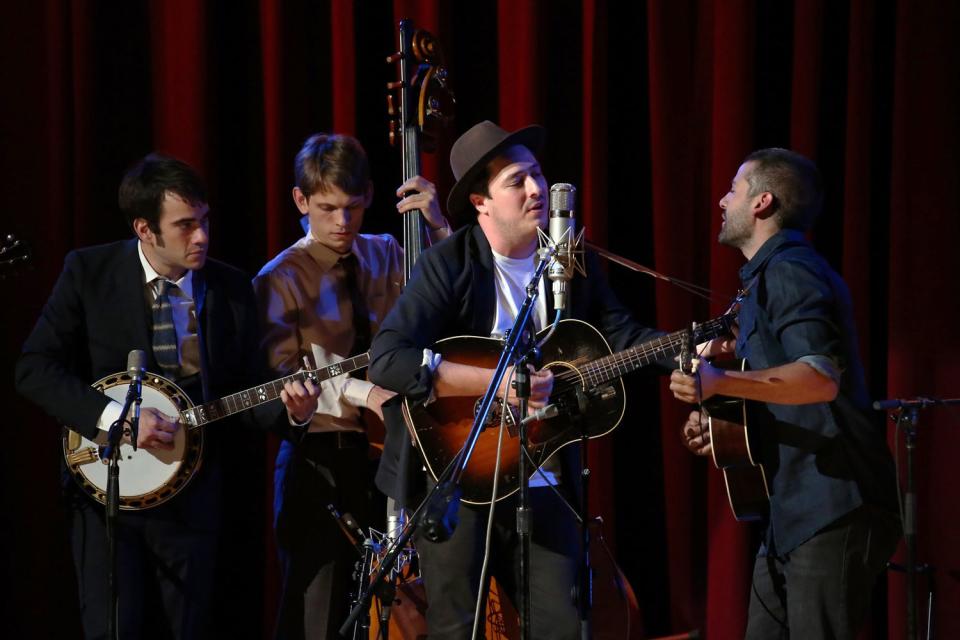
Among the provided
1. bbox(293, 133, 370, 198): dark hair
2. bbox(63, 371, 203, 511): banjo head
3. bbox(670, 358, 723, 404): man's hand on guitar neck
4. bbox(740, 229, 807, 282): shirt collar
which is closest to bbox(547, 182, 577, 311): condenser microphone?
bbox(670, 358, 723, 404): man's hand on guitar neck

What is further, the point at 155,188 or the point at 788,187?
the point at 155,188

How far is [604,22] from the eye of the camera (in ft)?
16.1

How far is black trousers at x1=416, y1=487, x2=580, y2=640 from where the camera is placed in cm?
325

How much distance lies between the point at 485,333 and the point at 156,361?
136 cm

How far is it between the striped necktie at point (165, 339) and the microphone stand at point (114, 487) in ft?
1.27

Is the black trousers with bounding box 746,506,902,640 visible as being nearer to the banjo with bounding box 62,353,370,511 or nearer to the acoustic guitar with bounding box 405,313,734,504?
the acoustic guitar with bounding box 405,313,734,504

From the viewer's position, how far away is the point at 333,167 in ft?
13.8

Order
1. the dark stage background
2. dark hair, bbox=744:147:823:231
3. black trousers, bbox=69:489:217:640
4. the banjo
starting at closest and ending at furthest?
dark hair, bbox=744:147:823:231 < black trousers, bbox=69:489:217:640 < the banjo < the dark stage background

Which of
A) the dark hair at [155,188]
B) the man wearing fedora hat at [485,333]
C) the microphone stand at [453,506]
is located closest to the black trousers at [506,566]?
the man wearing fedora hat at [485,333]

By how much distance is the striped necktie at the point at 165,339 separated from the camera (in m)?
4.06

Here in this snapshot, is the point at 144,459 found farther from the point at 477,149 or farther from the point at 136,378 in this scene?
the point at 477,149

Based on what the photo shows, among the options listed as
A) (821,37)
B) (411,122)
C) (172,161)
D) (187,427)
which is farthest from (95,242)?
(821,37)

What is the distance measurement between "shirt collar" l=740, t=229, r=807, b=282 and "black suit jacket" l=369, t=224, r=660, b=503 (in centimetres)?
37

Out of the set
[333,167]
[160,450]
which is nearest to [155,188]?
[333,167]
